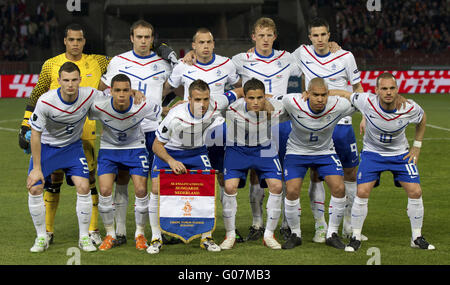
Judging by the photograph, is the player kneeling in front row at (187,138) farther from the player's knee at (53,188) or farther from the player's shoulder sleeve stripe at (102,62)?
the player's shoulder sleeve stripe at (102,62)

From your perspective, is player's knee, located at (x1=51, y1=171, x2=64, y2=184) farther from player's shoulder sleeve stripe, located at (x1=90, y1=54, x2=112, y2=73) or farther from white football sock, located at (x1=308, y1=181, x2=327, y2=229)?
white football sock, located at (x1=308, y1=181, x2=327, y2=229)

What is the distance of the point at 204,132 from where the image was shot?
7.24 meters

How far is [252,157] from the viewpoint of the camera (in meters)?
7.29

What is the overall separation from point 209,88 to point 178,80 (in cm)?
52

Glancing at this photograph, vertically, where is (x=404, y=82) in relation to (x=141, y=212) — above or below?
above

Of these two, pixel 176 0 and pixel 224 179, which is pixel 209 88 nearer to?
pixel 224 179

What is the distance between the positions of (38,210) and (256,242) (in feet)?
7.27

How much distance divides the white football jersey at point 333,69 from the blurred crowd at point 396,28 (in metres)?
Answer: 23.1

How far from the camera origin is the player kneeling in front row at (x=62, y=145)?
22.8ft

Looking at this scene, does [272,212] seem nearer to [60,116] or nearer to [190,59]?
[190,59]

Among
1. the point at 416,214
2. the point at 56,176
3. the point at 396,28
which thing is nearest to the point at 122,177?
the point at 56,176

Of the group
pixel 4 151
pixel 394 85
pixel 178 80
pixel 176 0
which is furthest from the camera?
pixel 176 0

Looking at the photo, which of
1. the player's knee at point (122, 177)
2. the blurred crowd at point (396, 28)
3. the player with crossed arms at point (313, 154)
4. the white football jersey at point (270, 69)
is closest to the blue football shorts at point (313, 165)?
the player with crossed arms at point (313, 154)

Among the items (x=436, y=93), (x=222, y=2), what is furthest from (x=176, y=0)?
(x=436, y=93)
